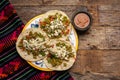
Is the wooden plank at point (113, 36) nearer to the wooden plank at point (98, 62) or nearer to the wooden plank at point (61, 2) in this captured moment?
the wooden plank at point (98, 62)

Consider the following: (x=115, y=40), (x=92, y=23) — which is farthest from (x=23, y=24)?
(x=115, y=40)

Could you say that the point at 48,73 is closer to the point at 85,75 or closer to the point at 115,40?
the point at 85,75

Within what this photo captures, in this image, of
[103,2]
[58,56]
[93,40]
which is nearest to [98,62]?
[93,40]

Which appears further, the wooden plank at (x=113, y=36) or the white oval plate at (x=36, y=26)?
the wooden plank at (x=113, y=36)

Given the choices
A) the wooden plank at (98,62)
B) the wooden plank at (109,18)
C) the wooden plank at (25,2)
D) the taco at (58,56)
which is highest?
the wooden plank at (25,2)

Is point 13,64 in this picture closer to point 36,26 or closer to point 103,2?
point 36,26

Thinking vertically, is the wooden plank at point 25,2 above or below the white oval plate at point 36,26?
above

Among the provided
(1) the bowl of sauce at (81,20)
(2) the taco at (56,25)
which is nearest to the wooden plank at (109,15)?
(1) the bowl of sauce at (81,20)
